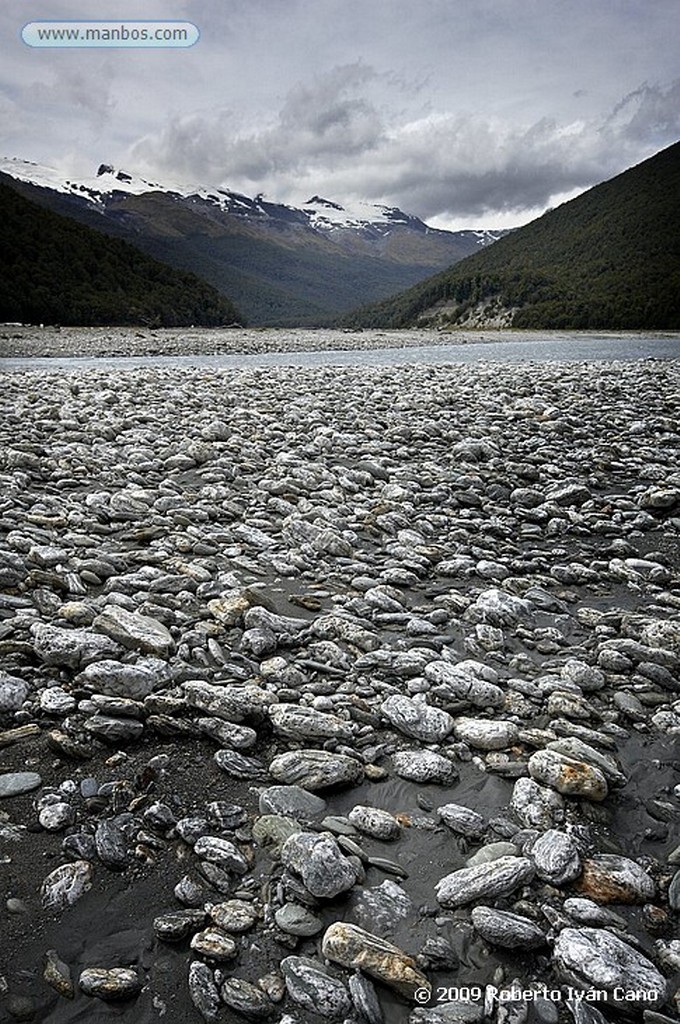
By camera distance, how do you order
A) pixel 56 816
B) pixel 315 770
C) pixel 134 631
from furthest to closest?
pixel 134 631 → pixel 315 770 → pixel 56 816

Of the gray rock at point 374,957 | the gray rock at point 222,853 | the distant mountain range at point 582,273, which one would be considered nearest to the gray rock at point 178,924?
the gray rock at point 222,853

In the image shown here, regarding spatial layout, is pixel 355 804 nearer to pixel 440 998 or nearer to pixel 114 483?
pixel 440 998

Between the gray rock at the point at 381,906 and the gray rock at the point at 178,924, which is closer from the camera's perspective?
the gray rock at the point at 178,924

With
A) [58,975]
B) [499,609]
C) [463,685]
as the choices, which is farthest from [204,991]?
[499,609]

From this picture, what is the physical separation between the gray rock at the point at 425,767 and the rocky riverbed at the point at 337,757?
0.02 meters

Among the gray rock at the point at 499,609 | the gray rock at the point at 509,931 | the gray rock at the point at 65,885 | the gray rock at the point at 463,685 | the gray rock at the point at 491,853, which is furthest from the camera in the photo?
the gray rock at the point at 499,609

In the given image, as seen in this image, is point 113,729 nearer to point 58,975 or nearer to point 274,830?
point 274,830

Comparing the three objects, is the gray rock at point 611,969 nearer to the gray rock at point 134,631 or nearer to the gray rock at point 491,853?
the gray rock at point 491,853

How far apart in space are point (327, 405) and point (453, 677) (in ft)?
34.3

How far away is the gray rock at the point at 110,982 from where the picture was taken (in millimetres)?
2090

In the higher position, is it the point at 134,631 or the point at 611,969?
the point at 134,631

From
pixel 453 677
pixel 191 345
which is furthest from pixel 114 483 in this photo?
pixel 191 345

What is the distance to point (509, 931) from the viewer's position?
228 cm

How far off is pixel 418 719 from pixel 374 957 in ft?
4.48
